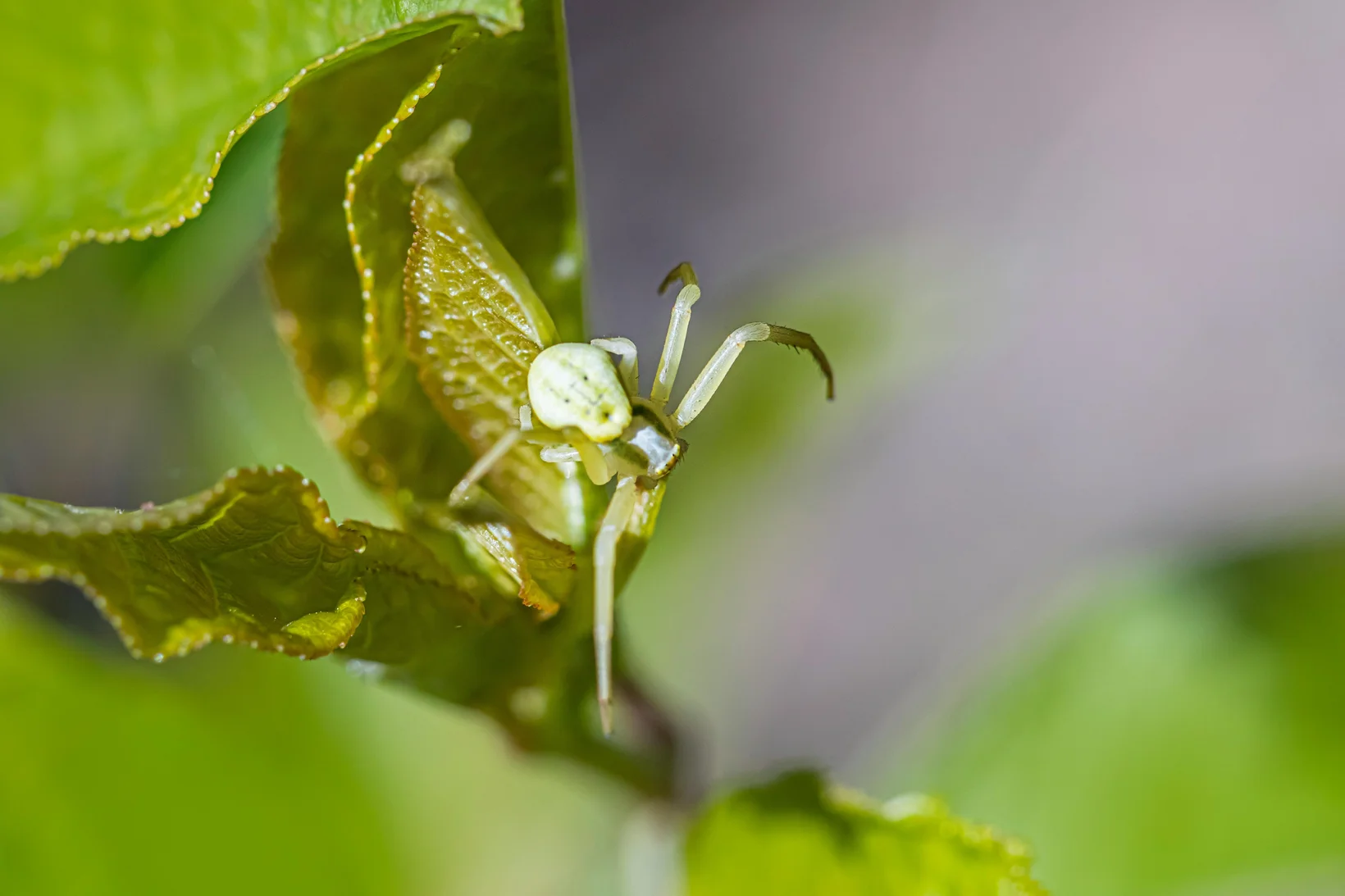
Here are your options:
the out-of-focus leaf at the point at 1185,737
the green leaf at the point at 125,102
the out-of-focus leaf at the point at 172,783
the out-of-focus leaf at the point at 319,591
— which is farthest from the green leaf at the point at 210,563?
the out-of-focus leaf at the point at 1185,737

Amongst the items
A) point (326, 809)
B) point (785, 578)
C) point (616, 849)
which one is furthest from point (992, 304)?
point (326, 809)

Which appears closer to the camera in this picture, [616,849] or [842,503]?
[616,849]

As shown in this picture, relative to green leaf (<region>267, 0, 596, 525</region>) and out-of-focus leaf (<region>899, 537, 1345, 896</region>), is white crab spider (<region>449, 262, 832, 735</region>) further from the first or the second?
out-of-focus leaf (<region>899, 537, 1345, 896</region>)

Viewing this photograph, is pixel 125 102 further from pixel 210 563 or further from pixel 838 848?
pixel 838 848

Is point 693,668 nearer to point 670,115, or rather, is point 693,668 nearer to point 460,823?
point 460,823

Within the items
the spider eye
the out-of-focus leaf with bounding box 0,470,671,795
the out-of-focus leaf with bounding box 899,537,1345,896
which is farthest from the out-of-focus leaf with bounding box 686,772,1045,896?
the out-of-focus leaf with bounding box 899,537,1345,896

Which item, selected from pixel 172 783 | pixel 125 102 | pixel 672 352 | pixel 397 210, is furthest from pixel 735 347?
pixel 172 783
